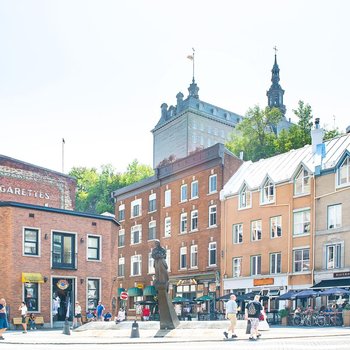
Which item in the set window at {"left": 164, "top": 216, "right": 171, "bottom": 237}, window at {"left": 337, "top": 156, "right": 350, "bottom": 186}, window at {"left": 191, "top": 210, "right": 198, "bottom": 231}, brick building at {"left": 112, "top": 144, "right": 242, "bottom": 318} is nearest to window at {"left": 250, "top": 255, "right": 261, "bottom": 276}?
brick building at {"left": 112, "top": 144, "right": 242, "bottom": 318}

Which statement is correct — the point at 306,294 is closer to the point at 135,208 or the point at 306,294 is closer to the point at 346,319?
the point at 346,319

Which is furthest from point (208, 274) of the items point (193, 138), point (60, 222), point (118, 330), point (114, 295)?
point (193, 138)

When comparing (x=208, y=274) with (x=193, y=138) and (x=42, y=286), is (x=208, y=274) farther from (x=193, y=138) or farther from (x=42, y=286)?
(x=193, y=138)

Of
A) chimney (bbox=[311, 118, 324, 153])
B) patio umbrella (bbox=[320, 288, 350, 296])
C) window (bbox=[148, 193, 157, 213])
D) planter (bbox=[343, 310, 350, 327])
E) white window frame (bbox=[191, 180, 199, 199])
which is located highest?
chimney (bbox=[311, 118, 324, 153])

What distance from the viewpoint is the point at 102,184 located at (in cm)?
9500

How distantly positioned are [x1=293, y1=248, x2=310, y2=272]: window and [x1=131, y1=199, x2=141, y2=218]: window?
71.4 feet

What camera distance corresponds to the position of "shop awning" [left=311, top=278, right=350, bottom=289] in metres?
41.9

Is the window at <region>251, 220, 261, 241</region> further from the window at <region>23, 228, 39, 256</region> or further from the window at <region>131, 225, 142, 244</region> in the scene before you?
the window at <region>23, 228, 39, 256</region>

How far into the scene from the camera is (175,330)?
27328mm

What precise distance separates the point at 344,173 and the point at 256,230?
8938 millimetres

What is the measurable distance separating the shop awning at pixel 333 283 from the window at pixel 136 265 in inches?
916

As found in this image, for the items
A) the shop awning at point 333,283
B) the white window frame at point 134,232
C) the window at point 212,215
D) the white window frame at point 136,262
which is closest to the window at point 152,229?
the white window frame at point 134,232

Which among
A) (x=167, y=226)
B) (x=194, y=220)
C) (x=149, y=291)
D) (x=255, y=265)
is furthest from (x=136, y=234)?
(x=255, y=265)

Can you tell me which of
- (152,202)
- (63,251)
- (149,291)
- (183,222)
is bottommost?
(149,291)
